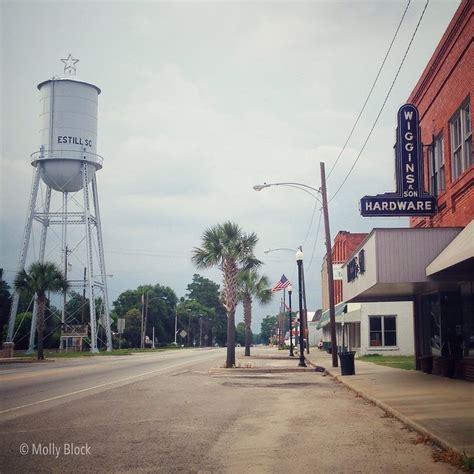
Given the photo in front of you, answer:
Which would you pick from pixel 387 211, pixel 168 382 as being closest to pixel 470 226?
pixel 387 211

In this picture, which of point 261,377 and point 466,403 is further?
point 261,377

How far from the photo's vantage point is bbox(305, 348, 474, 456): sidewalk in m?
9.41

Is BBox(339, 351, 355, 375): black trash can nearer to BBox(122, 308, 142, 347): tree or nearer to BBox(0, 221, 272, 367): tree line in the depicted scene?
BBox(0, 221, 272, 367): tree line

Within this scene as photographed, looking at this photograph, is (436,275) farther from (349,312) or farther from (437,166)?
(349,312)

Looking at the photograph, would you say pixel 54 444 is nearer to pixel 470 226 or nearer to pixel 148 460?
pixel 148 460

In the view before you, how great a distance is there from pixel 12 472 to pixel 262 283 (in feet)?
165

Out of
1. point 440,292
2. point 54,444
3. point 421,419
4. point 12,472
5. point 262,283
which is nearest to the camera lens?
point 12,472

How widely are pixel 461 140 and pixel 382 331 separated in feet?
75.4

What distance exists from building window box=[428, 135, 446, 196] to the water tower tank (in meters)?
37.3

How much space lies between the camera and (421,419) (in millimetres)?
11094

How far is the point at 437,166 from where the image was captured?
21.4 meters

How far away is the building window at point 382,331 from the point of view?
3975 centimetres

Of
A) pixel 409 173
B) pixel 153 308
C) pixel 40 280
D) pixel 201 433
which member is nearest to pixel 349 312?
pixel 40 280

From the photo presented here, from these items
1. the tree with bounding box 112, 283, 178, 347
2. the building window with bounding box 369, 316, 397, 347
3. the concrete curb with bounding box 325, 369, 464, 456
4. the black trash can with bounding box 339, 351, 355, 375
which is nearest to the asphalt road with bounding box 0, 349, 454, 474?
the concrete curb with bounding box 325, 369, 464, 456
